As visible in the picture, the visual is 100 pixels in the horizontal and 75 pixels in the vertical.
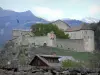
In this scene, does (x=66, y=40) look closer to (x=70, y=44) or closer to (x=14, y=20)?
(x=70, y=44)

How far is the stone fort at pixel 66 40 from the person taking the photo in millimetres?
71312

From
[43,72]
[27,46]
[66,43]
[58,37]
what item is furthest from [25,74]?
[58,37]

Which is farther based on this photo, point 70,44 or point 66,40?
point 66,40

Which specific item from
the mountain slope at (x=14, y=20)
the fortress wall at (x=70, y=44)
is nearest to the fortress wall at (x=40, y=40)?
the fortress wall at (x=70, y=44)

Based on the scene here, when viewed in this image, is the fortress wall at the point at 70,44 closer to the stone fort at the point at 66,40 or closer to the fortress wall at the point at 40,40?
the stone fort at the point at 66,40

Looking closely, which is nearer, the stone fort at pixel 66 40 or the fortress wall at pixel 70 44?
the stone fort at pixel 66 40

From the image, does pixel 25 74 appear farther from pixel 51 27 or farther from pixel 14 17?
pixel 51 27

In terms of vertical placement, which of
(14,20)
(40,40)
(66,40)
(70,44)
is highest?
(14,20)

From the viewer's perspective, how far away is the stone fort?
71312mm

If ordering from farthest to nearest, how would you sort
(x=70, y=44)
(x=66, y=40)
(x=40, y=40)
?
1. (x=66, y=40)
2. (x=70, y=44)
3. (x=40, y=40)

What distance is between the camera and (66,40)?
74.6 meters

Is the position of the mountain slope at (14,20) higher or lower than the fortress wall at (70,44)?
higher

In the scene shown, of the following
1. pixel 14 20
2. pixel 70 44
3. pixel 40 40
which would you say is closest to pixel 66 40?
pixel 70 44

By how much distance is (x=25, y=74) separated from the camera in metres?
7.37
